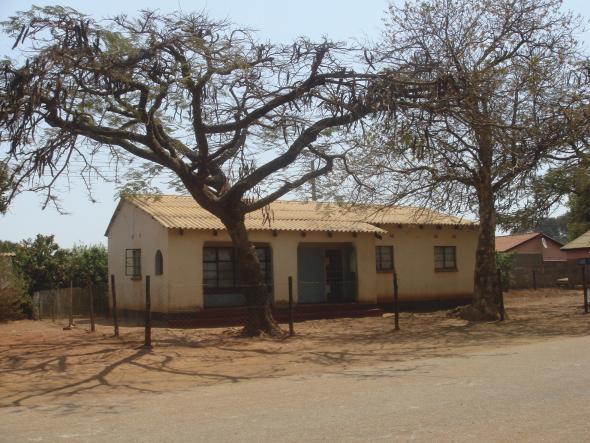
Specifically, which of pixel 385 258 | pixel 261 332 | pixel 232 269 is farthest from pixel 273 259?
pixel 261 332

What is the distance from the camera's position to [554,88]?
17.6 m

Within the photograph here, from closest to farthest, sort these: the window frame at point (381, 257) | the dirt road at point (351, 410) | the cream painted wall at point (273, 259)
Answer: the dirt road at point (351, 410)
the cream painted wall at point (273, 259)
the window frame at point (381, 257)

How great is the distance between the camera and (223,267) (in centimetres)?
2150

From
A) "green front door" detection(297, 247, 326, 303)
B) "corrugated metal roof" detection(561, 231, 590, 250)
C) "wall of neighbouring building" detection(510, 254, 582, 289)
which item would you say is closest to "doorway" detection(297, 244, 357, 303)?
"green front door" detection(297, 247, 326, 303)

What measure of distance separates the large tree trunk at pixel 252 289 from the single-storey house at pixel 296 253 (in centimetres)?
302

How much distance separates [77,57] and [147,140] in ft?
8.52

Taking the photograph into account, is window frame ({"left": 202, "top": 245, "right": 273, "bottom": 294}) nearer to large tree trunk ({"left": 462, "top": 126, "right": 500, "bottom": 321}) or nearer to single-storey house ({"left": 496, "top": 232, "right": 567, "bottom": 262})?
large tree trunk ({"left": 462, "top": 126, "right": 500, "bottom": 321})

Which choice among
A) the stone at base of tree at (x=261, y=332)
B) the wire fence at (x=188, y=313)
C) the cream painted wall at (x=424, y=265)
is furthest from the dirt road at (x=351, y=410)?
the cream painted wall at (x=424, y=265)

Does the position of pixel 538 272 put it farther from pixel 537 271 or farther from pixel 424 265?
pixel 424 265

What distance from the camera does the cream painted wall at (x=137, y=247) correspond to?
1978 cm

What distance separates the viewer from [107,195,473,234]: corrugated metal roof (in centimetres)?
2012

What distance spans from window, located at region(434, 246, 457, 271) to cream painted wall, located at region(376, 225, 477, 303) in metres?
0.16

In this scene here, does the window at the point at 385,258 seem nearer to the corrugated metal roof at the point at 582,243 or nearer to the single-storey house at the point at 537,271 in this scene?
the single-storey house at the point at 537,271

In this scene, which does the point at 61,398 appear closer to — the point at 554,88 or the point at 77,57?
the point at 77,57
